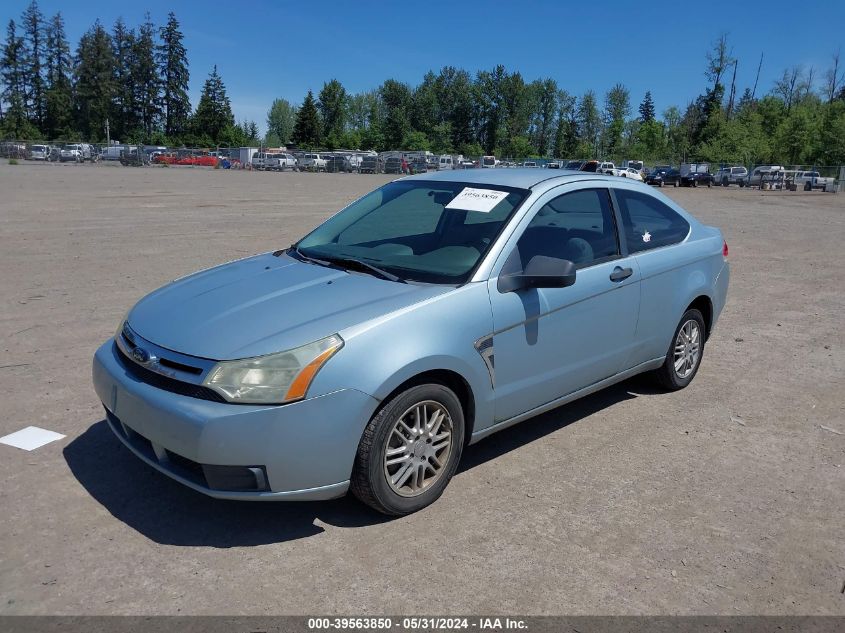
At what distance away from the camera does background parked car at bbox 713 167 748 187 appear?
58.4 meters

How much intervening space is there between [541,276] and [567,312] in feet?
1.45

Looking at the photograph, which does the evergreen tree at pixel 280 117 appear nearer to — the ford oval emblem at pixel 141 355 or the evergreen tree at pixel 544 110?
the evergreen tree at pixel 544 110

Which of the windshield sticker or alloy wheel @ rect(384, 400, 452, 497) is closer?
alloy wheel @ rect(384, 400, 452, 497)

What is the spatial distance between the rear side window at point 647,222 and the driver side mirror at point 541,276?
3.66ft

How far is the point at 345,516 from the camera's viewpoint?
3562 mm

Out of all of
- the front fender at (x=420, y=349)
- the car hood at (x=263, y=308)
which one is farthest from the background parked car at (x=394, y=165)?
the front fender at (x=420, y=349)

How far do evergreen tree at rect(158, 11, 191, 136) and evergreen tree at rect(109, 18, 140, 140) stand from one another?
467 centimetres

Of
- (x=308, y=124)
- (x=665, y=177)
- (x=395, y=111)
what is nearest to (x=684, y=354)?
(x=665, y=177)

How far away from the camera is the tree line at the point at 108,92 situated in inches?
4343

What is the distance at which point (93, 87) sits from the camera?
112m

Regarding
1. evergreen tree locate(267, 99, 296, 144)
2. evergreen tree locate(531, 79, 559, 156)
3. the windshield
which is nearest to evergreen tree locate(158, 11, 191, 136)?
evergreen tree locate(267, 99, 296, 144)

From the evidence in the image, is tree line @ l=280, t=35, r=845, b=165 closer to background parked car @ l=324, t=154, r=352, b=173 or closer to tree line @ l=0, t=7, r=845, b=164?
tree line @ l=0, t=7, r=845, b=164

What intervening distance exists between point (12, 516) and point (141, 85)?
418 ft

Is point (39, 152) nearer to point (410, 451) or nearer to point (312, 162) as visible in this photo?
point (312, 162)
